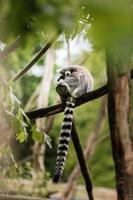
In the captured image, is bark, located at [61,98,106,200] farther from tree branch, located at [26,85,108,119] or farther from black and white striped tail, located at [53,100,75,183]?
tree branch, located at [26,85,108,119]

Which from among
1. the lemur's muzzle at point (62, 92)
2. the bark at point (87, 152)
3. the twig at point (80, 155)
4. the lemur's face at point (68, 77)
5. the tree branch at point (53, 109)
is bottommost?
the twig at point (80, 155)

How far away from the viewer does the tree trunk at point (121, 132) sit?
2.60 metres

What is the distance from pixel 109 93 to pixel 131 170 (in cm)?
40

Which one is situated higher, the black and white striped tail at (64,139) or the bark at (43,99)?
the bark at (43,99)

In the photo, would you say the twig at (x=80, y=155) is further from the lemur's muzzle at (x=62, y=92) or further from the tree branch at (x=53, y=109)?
the lemur's muzzle at (x=62, y=92)

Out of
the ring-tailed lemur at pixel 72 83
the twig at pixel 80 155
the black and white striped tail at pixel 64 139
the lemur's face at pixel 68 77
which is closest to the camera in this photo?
the twig at pixel 80 155

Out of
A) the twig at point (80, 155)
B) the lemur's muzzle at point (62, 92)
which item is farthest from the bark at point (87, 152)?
the twig at point (80, 155)

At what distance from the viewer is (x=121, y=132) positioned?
8.57ft

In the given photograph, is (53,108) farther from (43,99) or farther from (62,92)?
(43,99)

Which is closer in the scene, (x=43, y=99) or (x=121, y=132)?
(x=121, y=132)

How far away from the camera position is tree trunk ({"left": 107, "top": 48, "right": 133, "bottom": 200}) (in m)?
2.60

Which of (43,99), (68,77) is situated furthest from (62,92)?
(43,99)

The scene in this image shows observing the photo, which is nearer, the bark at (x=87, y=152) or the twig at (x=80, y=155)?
the twig at (x=80, y=155)

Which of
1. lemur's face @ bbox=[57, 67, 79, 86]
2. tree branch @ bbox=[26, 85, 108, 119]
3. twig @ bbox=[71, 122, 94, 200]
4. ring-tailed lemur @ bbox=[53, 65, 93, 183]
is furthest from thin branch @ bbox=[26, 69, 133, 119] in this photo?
lemur's face @ bbox=[57, 67, 79, 86]
